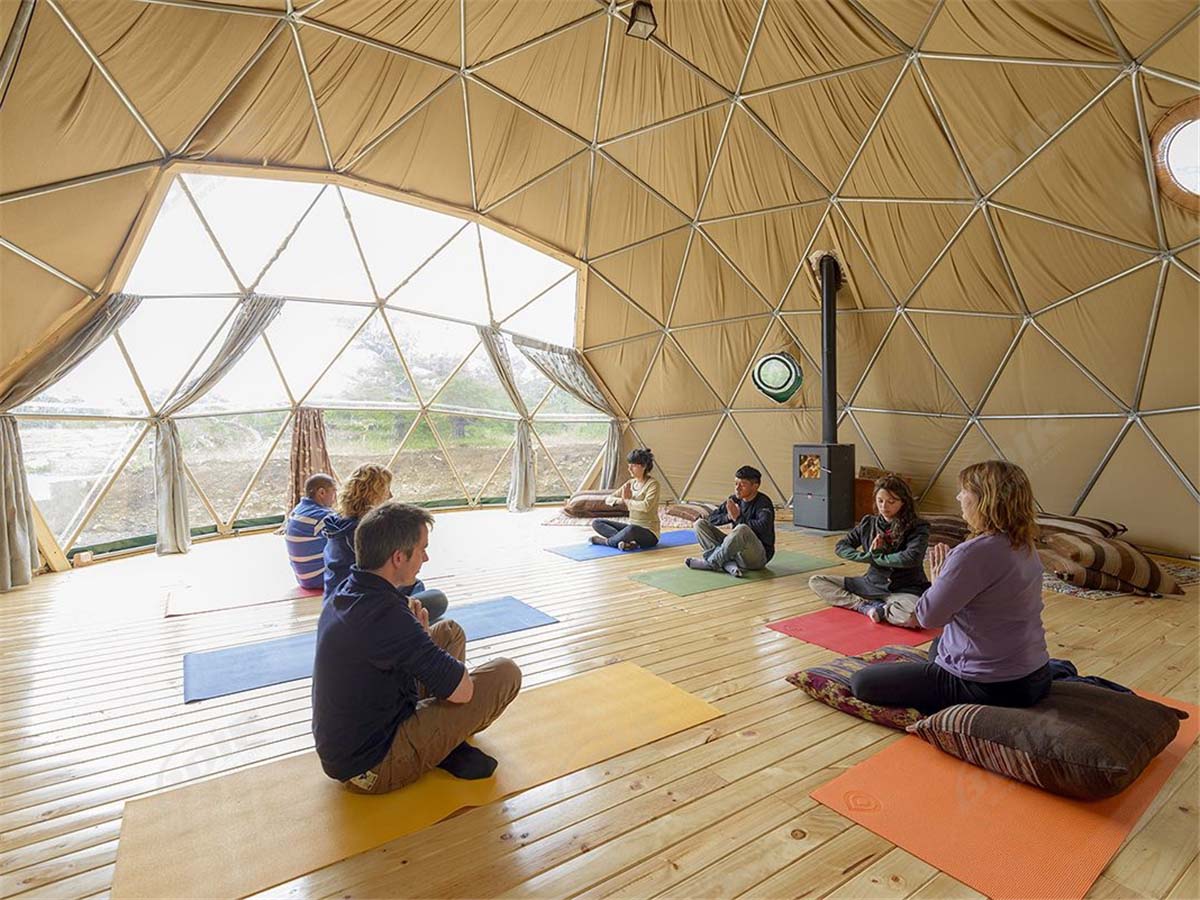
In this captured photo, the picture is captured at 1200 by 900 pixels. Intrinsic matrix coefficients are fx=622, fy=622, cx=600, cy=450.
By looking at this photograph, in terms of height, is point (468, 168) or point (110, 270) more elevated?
point (468, 168)

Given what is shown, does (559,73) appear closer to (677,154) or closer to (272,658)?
(677,154)

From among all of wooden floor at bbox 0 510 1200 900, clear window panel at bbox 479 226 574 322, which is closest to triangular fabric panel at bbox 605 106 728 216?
clear window panel at bbox 479 226 574 322

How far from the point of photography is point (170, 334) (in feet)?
26.5

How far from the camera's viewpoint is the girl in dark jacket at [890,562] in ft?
15.0

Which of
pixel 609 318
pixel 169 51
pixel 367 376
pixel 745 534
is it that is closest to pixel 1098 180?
pixel 745 534

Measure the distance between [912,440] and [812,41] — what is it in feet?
17.5

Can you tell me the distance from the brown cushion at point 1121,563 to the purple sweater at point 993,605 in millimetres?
3728

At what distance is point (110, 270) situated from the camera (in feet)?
22.2

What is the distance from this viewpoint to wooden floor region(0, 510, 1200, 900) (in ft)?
6.68

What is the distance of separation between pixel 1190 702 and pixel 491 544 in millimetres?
6432

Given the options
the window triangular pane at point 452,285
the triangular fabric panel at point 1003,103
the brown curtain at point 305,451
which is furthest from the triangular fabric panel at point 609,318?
the triangular fabric panel at point 1003,103

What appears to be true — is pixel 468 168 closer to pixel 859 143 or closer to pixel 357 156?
pixel 357 156

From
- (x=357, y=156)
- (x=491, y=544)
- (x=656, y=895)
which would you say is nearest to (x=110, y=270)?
(x=357, y=156)

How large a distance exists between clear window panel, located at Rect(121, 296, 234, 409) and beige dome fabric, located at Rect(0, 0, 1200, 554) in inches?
37.7
